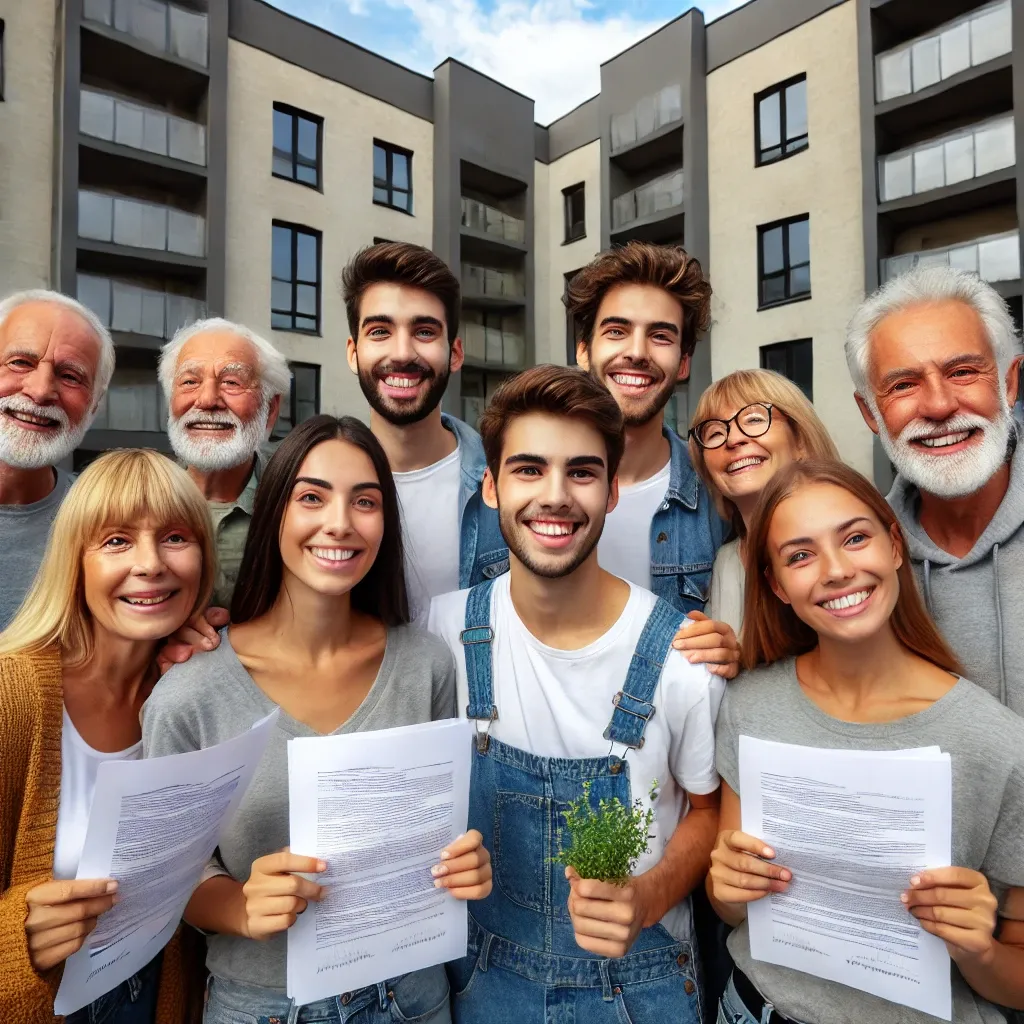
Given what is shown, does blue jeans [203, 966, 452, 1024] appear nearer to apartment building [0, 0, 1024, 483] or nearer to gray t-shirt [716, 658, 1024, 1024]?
gray t-shirt [716, 658, 1024, 1024]

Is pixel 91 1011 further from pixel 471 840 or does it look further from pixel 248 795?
pixel 471 840

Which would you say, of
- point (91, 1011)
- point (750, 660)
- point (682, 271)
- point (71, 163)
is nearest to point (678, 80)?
point (71, 163)

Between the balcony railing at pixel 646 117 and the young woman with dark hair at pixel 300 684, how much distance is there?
1760 cm

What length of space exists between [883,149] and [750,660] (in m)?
15.5

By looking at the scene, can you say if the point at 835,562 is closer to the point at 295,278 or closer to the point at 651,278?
the point at 651,278

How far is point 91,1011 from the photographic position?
203 cm

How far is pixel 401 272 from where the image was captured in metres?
3.46

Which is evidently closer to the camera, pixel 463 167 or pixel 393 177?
pixel 393 177

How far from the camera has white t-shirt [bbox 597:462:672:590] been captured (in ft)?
10.7

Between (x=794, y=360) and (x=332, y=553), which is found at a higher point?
(x=794, y=360)

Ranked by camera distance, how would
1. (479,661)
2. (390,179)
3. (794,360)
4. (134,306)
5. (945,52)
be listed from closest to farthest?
(479,661)
(945,52)
(134,306)
(794,360)
(390,179)

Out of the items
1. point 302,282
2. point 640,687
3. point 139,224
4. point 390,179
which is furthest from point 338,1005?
point 390,179

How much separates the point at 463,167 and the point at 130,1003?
1971cm

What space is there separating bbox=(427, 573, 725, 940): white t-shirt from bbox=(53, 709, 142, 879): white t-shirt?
3.43 feet
